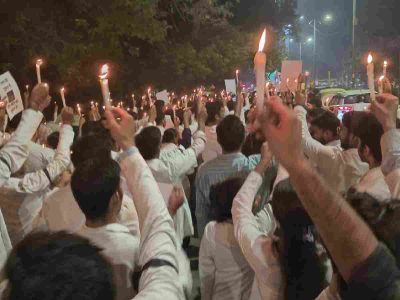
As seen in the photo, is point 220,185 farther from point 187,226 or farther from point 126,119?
point 187,226

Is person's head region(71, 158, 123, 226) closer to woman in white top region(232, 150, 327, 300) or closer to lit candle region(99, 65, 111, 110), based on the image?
lit candle region(99, 65, 111, 110)

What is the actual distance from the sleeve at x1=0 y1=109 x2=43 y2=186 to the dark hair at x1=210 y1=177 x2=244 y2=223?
1280 mm

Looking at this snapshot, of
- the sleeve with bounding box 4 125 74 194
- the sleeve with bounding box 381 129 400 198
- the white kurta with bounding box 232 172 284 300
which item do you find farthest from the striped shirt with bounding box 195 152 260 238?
the white kurta with bounding box 232 172 284 300

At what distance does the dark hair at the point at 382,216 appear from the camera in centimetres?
195

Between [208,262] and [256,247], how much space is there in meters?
0.95

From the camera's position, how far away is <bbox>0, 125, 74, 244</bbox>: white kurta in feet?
14.4

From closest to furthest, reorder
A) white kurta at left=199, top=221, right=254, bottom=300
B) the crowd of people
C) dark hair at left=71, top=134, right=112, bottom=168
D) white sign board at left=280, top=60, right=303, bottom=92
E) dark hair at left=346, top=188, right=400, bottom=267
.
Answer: the crowd of people < dark hair at left=346, top=188, right=400, bottom=267 < white kurta at left=199, top=221, right=254, bottom=300 < dark hair at left=71, top=134, right=112, bottom=168 < white sign board at left=280, top=60, right=303, bottom=92

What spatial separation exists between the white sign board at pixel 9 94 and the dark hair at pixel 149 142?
1.15m

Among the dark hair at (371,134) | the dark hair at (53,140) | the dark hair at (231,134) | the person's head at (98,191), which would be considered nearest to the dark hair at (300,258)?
the person's head at (98,191)

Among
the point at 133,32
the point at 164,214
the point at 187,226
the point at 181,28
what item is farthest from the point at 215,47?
the point at 164,214

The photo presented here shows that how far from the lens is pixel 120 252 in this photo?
2.83 m

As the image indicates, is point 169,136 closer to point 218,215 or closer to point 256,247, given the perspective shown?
point 218,215

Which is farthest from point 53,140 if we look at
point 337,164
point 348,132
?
point 348,132

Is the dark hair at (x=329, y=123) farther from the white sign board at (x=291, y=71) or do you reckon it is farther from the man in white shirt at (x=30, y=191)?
the man in white shirt at (x=30, y=191)
